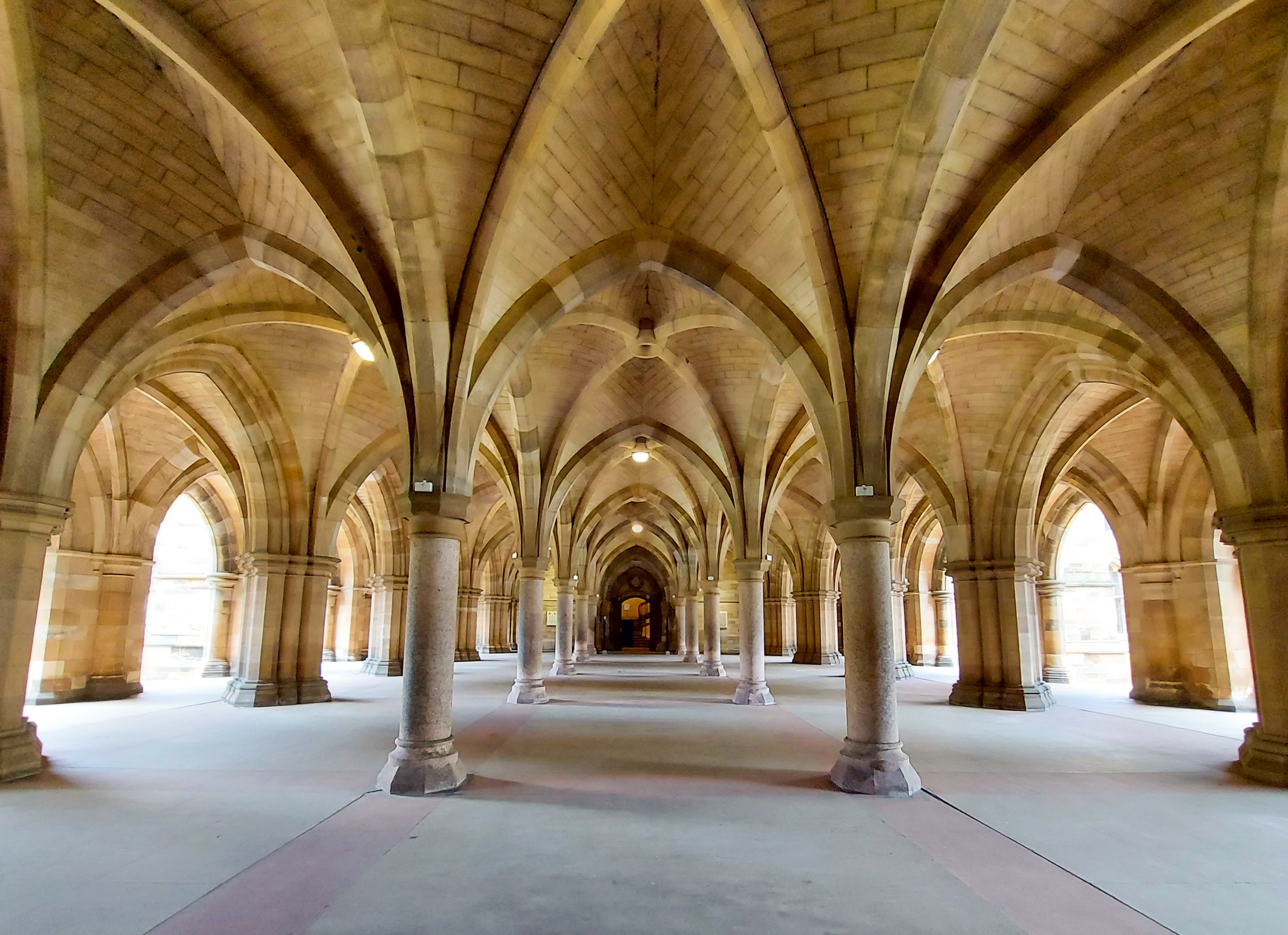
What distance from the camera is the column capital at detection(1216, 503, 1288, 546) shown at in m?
7.14

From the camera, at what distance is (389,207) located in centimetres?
633

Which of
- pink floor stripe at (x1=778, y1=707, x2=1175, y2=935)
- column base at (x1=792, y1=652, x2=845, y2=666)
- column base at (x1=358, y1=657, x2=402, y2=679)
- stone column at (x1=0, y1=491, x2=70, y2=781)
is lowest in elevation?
A: column base at (x1=792, y1=652, x2=845, y2=666)

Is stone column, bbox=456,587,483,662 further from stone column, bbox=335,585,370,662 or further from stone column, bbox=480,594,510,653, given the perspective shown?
stone column, bbox=480,594,510,653

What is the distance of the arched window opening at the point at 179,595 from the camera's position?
78.0 ft

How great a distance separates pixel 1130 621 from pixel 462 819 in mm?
14164

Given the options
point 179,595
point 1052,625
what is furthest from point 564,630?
point 179,595

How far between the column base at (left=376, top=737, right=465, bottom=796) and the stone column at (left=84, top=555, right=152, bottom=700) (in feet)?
33.8

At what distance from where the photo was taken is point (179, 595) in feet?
79.2

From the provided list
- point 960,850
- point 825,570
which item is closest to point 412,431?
point 960,850

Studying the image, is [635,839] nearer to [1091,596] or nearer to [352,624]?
[352,624]

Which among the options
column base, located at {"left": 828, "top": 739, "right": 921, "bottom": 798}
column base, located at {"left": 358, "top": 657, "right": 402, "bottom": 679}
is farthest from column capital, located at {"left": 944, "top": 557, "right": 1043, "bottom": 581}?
column base, located at {"left": 358, "top": 657, "right": 402, "bottom": 679}

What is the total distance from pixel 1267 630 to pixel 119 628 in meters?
17.3

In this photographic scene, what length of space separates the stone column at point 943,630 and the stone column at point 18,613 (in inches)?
982

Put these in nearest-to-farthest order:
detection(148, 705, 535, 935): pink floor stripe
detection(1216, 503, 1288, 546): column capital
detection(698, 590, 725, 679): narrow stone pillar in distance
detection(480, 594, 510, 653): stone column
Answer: detection(148, 705, 535, 935): pink floor stripe, detection(1216, 503, 1288, 546): column capital, detection(698, 590, 725, 679): narrow stone pillar in distance, detection(480, 594, 510, 653): stone column
